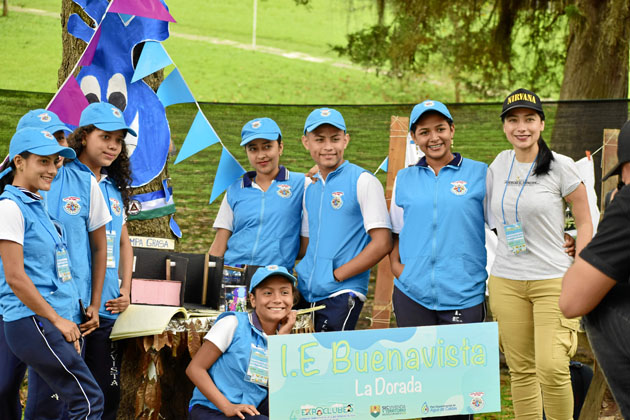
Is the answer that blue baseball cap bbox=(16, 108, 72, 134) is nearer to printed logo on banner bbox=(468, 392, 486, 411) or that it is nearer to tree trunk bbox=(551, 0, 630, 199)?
printed logo on banner bbox=(468, 392, 486, 411)

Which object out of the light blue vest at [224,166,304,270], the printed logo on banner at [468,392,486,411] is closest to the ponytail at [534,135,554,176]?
the printed logo on banner at [468,392,486,411]

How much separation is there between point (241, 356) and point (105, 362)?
0.71 metres

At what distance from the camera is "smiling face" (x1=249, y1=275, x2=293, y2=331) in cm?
349

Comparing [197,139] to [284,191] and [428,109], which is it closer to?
[284,191]

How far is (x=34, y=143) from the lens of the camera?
3.07m

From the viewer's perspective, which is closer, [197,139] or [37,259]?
[37,259]

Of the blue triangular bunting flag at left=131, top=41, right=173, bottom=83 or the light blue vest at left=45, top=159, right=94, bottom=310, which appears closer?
the light blue vest at left=45, top=159, right=94, bottom=310

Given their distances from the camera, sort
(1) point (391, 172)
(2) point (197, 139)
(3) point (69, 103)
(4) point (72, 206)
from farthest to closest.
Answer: (1) point (391, 172) < (2) point (197, 139) < (3) point (69, 103) < (4) point (72, 206)

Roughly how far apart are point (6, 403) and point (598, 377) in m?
3.06

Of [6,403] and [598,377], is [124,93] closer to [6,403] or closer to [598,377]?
[6,403]

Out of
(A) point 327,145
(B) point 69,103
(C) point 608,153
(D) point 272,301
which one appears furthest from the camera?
(C) point 608,153

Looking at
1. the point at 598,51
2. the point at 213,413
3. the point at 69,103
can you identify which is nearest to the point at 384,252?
the point at 213,413

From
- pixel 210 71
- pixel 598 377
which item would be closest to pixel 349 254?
pixel 598 377

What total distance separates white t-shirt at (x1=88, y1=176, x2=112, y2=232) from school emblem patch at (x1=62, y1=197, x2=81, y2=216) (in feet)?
0.21
